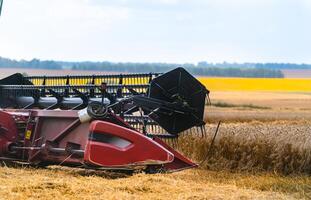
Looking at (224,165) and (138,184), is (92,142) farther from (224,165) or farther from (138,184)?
(224,165)

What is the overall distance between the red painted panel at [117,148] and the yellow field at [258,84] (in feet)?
110

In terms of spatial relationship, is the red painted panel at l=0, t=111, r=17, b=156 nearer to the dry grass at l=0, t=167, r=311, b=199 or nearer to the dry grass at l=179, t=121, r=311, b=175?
the dry grass at l=0, t=167, r=311, b=199

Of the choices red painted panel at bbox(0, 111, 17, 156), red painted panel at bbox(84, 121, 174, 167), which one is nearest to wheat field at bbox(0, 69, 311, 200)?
red painted panel at bbox(84, 121, 174, 167)

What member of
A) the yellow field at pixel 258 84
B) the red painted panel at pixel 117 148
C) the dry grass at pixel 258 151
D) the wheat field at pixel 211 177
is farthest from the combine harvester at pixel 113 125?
the yellow field at pixel 258 84

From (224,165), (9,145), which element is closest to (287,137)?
(224,165)

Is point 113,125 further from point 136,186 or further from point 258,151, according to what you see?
point 258,151

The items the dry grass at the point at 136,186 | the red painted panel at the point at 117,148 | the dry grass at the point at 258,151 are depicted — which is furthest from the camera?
the dry grass at the point at 258,151

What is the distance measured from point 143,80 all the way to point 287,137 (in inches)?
89.9

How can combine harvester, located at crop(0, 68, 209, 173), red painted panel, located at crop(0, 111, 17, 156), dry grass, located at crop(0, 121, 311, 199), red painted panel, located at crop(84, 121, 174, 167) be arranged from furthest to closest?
red painted panel, located at crop(0, 111, 17, 156) < combine harvester, located at crop(0, 68, 209, 173) < red painted panel, located at crop(84, 121, 174, 167) < dry grass, located at crop(0, 121, 311, 199)

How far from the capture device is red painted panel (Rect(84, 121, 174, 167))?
7.31 metres

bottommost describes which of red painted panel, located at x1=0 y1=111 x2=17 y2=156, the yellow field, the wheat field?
the yellow field

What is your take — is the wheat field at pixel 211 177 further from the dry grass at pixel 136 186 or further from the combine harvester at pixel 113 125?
the combine harvester at pixel 113 125

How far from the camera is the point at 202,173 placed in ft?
28.9

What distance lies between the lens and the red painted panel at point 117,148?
7.31 metres
